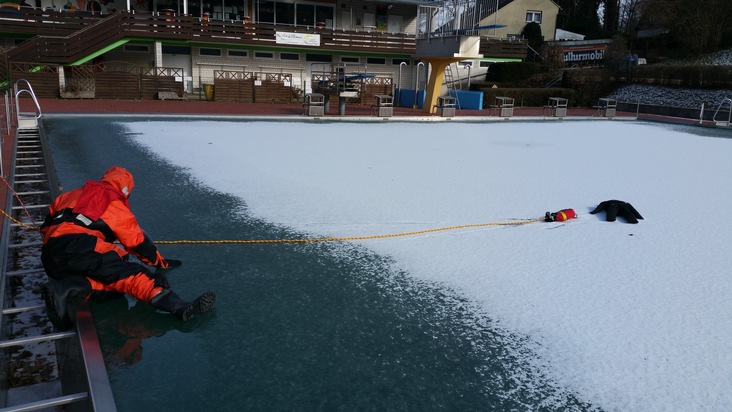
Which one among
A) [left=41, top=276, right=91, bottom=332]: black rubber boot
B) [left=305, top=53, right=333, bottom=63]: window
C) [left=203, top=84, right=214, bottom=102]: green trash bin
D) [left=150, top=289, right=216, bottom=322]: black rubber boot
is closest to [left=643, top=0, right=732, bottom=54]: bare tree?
[left=305, top=53, right=333, bottom=63]: window

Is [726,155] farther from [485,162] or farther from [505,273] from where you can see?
[505,273]

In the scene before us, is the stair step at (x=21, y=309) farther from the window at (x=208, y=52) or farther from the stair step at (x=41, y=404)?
the window at (x=208, y=52)

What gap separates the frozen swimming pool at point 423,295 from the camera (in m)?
3.55

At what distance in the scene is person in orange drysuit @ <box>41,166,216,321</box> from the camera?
4.15 m

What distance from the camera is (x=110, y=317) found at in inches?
171

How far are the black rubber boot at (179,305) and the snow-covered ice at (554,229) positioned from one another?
1987mm

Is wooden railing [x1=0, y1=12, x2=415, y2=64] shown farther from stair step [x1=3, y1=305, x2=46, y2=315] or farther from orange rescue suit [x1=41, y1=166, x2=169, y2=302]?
stair step [x1=3, y1=305, x2=46, y2=315]

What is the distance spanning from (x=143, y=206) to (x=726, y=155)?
13943 millimetres

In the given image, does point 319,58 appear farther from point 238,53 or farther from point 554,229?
point 554,229

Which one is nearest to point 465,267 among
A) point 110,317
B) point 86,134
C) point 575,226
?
point 575,226

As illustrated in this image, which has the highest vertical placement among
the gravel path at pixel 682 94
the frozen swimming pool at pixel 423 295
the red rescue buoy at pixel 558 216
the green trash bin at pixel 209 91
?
the gravel path at pixel 682 94

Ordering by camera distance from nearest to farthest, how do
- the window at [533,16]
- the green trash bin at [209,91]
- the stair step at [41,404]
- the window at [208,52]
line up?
the stair step at [41,404], the green trash bin at [209,91], the window at [208,52], the window at [533,16]

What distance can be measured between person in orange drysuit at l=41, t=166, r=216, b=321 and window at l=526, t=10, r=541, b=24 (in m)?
48.0

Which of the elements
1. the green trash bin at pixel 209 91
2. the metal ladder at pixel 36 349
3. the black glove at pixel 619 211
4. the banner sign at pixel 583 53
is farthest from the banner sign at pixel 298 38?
the metal ladder at pixel 36 349
